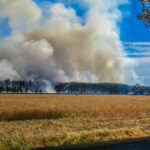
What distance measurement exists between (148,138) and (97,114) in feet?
40.0

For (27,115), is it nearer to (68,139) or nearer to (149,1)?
(68,139)

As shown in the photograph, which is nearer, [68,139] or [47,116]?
[68,139]

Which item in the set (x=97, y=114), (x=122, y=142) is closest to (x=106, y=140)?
(x=122, y=142)

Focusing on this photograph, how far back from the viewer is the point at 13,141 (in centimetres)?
812

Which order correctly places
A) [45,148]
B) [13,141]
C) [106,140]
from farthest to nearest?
[106,140] → [13,141] → [45,148]

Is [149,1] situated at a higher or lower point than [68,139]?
higher

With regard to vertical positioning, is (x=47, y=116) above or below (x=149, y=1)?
below

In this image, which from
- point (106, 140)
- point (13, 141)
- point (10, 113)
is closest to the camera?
point (13, 141)

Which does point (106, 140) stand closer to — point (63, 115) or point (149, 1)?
point (149, 1)

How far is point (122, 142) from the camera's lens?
28.2 ft

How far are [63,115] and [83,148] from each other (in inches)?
542

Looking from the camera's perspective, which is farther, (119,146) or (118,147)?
(119,146)

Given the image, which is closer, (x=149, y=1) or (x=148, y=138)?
(x=148, y=138)

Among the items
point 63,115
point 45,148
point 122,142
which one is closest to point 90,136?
point 122,142
